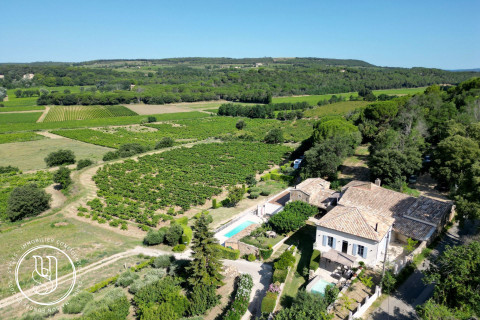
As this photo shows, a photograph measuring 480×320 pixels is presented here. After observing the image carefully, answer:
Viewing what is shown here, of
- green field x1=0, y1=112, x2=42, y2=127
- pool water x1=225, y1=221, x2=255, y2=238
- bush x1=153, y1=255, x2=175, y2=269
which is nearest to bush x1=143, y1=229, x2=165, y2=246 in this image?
bush x1=153, y1=255, x2=175, y2=269

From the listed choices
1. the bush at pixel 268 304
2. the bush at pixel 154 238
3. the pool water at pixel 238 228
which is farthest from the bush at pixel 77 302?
the pool water at pixel 238 228

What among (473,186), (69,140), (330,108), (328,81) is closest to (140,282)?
(473,186)

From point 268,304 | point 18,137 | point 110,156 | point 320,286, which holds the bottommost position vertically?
point 18,137

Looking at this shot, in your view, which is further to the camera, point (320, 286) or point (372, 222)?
point (372, 222)

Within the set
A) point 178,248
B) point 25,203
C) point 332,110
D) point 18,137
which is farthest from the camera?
point 332,110

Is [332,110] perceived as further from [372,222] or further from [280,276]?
[280,276]

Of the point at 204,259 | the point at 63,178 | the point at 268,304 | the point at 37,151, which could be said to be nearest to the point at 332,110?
the point at 63,178

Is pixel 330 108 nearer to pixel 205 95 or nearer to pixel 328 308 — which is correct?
pixel 205 95

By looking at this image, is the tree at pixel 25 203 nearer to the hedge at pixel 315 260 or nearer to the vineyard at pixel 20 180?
the vineyard at pixel 20 180
